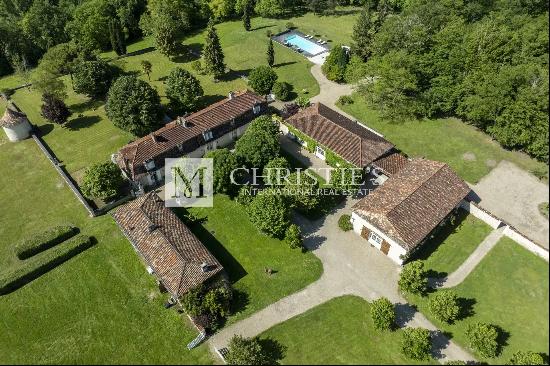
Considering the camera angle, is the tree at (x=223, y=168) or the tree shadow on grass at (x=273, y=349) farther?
the tree at (x=223, y=168)

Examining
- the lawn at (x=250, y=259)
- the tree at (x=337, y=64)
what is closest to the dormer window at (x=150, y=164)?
the lawn at (x=250, y=259)

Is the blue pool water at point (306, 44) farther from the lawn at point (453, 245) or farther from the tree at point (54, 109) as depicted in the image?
the lawn at point (453, 245)

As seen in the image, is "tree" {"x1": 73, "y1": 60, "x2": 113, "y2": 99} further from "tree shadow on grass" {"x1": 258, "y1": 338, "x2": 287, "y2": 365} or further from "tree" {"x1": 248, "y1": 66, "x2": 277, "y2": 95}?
"tree shadow on grass" {"x1": 258, "y1": 338, "x2": 287, "y2": 365}

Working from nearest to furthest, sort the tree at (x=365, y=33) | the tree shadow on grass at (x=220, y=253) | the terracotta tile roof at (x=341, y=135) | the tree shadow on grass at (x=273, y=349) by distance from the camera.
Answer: the tree shadow on grass at (x=273, y=349), the tree shadow on grass at (x=220, y=253), the terracotta tile roof at (x=341, y=135), the tree at (x=365, y=33)

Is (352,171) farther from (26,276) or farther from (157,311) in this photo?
(26,276)

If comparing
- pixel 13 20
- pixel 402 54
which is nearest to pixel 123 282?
pixel 402 54

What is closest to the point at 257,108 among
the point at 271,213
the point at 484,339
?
the point at 271,213
